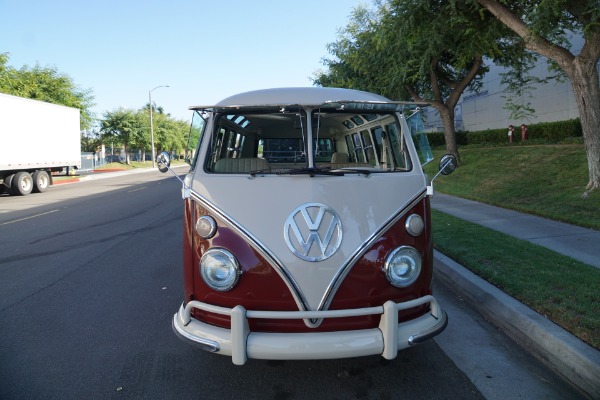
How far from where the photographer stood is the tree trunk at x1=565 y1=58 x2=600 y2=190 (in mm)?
9047

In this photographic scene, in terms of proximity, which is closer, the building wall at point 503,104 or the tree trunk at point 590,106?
the tree trunk at point 590,106

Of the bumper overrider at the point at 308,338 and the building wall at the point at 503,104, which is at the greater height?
the building wall at the point at 503,104

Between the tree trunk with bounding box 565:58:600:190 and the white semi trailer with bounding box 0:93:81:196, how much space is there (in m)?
19.1

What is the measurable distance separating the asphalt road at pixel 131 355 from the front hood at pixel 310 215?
33.6 inches

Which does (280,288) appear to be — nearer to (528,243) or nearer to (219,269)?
(219,269)

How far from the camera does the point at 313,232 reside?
2.89m

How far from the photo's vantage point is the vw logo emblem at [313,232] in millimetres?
2865

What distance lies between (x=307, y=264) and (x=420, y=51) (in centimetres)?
1384

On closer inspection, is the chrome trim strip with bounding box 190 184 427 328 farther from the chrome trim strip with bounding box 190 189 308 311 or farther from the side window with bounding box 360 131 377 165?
the side window with bounding box 360 131 377 165

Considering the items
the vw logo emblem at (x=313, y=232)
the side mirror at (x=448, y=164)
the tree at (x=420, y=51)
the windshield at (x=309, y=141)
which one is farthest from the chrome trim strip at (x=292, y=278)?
the tree at (x=420, y=51)

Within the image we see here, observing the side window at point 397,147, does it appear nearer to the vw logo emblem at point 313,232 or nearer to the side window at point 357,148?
the side window at point 357,148

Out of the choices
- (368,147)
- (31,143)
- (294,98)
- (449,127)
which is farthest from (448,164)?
(31,143)

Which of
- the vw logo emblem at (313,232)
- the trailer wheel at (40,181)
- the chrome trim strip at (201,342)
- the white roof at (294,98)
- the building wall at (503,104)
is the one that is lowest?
the chrome trim strip at (201,342)

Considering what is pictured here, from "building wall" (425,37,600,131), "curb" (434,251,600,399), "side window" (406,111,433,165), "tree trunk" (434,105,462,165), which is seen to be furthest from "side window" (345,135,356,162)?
"tree trunk" (434,105,462,165)
